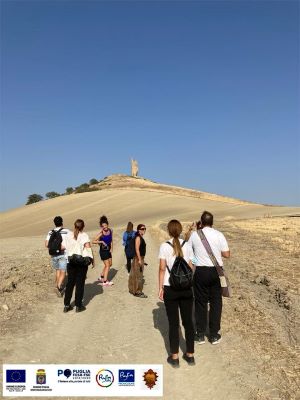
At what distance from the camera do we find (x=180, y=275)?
261 inches

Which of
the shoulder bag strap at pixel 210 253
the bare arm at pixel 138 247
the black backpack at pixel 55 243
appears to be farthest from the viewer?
the bare arm at pixel 138 247

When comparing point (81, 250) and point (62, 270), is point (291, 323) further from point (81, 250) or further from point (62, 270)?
point (62, 270)

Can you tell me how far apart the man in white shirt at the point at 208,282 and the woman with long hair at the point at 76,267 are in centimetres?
313

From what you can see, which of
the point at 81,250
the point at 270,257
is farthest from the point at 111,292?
the point at 270,257

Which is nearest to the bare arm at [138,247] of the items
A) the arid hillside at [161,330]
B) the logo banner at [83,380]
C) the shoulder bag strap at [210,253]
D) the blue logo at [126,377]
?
the arid hillside at [161,330]

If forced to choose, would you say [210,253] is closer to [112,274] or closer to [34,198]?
[112,274]

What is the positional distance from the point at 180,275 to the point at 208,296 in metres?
Result: 1.44

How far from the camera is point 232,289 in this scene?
11.5 meters

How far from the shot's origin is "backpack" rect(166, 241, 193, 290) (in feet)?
21.7

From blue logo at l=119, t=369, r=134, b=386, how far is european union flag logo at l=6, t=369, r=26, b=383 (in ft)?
4.51

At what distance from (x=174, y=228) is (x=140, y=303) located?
14.3 ft

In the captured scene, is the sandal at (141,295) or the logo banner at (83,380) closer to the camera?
the logo banner at (83,380)

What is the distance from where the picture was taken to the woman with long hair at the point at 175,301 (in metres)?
6.67

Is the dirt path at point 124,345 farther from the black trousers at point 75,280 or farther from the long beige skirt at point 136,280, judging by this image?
the long beige skirt at point 136,280
